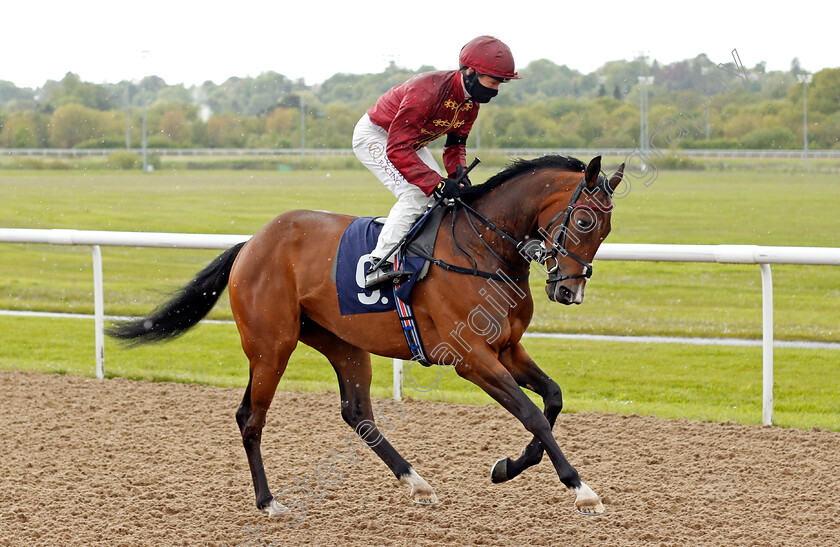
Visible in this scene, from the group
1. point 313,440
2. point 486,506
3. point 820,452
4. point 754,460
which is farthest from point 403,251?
point 820,452

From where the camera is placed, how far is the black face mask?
3.37 m

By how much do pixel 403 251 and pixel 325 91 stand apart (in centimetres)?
1780

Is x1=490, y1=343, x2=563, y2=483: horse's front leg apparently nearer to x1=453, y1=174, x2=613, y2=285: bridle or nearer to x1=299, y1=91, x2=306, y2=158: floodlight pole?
x1=453, y1=174, x2=613, y2=285: bridle

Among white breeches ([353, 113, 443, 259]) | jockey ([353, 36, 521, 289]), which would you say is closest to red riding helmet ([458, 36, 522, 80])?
jockey ([353, 36, 521, 289])

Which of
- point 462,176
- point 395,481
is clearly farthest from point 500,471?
point 462,176

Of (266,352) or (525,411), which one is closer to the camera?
(525,411)

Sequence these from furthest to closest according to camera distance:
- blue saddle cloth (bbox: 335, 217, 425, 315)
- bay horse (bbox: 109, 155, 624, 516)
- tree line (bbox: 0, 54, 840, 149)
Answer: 1. tree line (bbox: 0, 54, 840, 149)
2. blue saddle cloth (bbox: 335, 217, 425, 315)
3. bay horse (bbox: 109, 155, 624, 516)

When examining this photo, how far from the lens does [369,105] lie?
23.4m

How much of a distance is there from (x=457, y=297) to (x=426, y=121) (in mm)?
714

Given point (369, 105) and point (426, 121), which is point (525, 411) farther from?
point (369, 105)

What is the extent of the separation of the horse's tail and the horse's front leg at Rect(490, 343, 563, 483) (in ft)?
4.90

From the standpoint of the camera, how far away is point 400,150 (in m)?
3.45

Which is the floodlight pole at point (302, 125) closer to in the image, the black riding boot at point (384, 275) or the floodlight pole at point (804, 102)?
the floodlight pole at point (804, 102)

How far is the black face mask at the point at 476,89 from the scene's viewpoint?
11.1 feet
